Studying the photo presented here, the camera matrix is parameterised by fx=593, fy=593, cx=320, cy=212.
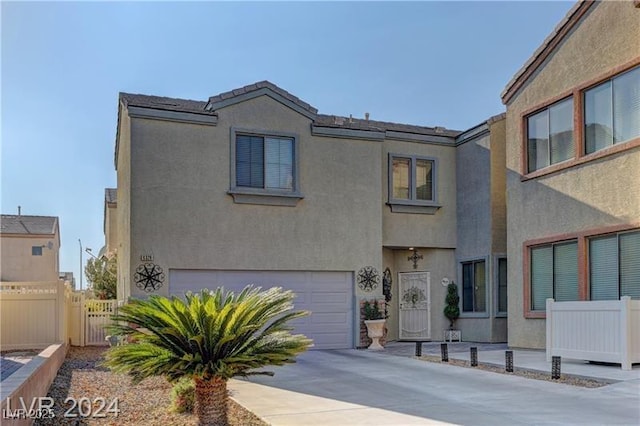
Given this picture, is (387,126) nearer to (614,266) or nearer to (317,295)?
(317,295)

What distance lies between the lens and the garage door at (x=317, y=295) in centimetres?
1541

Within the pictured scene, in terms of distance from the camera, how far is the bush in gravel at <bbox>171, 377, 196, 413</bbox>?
7.44 meters

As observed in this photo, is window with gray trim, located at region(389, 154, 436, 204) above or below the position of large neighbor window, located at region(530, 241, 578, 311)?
above

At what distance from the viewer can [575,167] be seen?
13.2 metres

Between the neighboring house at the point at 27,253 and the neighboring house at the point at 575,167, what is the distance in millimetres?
24436

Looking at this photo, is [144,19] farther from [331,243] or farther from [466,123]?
[466,123]

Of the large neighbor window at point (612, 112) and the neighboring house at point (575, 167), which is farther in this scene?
the neighboring house at point (575, 167)

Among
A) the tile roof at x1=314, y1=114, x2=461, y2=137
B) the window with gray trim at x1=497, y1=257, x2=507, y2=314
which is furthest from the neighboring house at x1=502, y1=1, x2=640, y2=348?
the tile roof at x1=314, y1=114, x2=461, y2=137

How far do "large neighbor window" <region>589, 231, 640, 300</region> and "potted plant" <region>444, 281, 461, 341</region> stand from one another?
18.7ft

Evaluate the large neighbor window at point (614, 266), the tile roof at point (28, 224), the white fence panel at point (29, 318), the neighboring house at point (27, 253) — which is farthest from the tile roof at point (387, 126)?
the tile roof at point (28, 224)

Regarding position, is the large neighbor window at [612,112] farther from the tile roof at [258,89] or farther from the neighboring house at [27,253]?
the neighboring house at [27,253]

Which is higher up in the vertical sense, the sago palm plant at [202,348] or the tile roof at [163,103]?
the tile roof at [163,103]

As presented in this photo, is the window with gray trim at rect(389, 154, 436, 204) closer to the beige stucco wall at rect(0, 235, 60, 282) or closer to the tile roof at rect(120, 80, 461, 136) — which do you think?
the tile roof at rect(120, 80, 461, 136)

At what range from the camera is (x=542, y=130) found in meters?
14.6
